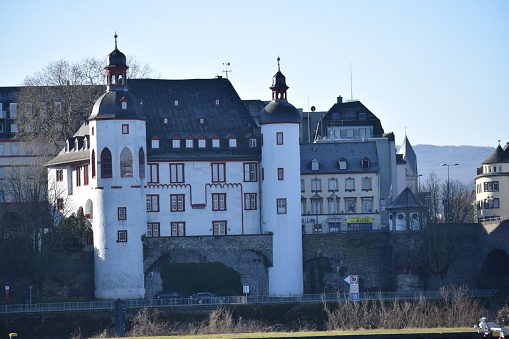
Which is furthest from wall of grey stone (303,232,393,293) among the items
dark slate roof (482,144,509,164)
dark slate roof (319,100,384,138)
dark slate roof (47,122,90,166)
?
dark slate roof (482,144,509,164)

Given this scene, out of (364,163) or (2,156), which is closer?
(364,163)

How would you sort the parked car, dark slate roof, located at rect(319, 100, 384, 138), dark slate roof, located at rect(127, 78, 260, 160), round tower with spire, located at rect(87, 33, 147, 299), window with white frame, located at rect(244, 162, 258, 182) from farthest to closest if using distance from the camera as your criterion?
dark slate roof, located at rect(319, 100, 384, 138)
window with white frame, located at rect(244, 162, 258, 182)
dark slate roof, located at rect(127, 78, 260, 160)
round tower with spire, located at rect(87, 33, 147, 299)
the parked car

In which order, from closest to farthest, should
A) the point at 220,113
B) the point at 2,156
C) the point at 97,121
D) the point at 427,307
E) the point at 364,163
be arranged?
1. the point at 427,307
2. the point at 97,121
3. the point at 220,113
4. the point at 364,163
5. the point at 2,156

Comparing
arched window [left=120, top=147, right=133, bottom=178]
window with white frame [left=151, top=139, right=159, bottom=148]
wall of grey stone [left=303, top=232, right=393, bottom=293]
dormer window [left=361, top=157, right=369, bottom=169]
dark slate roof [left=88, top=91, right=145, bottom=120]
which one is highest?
dark slate roof [left=88, top=91, right=145, bottom=120]

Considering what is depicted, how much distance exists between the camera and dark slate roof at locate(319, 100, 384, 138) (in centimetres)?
16175

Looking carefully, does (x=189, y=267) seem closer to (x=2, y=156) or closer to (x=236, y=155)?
(x=236, y=155)

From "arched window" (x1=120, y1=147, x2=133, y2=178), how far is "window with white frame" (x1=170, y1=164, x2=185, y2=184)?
18.5ft

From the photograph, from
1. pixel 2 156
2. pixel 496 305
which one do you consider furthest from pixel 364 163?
pixel 2 156

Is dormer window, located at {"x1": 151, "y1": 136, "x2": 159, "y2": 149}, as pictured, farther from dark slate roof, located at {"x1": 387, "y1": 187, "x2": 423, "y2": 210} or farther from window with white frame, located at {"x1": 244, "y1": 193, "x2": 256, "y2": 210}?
dark slate roof, located at {"x1": 387, "y1": 187, "x2": 423, "y2": 210}

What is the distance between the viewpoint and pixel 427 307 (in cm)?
11006

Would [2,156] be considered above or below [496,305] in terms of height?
above

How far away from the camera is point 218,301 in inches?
4419

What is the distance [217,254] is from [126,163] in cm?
1071

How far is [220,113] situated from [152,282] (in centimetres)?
1741
